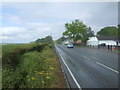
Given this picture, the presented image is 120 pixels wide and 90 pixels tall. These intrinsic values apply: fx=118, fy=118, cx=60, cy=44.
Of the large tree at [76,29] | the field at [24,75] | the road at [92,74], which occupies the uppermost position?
the large tree at [76,29]

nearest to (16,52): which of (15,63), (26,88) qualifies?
(15,63)

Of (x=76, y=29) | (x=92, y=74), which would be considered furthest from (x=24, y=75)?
(x=76, y=29)

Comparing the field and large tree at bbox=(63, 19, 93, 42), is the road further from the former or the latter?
large tree at bbox=(63, 19, 93, 42)

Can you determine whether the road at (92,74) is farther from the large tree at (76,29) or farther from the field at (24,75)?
the large tree at (76,29)

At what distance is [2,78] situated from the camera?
5.89 meters

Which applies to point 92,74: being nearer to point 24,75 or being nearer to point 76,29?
Answer: point 24,75

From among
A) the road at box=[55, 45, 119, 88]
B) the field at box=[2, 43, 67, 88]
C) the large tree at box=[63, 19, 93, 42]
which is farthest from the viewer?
the large tree at box=[63, 19, 93, 42]

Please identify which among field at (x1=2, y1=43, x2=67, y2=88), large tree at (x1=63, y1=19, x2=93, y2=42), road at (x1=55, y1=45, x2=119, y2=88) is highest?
large tree at (x1=63, y1=19, x2=93, y2=42)

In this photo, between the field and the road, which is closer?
the field

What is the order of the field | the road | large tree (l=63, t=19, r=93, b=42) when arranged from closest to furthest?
the field < the road < large tree (l=63, t=19, r=93, b=42)

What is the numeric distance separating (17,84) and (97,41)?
6218cm

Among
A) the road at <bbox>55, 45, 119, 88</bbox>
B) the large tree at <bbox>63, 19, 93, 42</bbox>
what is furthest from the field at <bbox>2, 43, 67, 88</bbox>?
the large tree at <bbox>63, 19, 93, 42</bbox>

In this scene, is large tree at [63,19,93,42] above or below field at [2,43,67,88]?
above

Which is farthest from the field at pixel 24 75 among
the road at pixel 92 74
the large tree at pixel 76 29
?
the large tree at pixel 76 29
